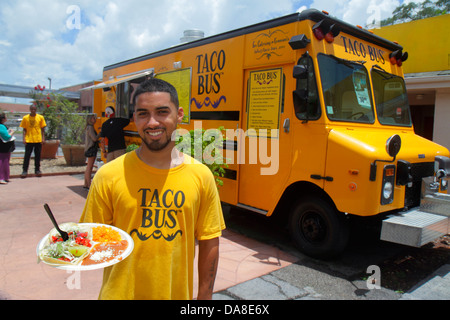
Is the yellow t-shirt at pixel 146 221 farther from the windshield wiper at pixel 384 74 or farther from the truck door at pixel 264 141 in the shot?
the windshield wiper at pixel 384 74

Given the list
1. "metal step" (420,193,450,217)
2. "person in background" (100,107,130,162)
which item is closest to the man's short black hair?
"metal step" (420,193,450,217)

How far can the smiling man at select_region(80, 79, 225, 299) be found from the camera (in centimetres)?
174

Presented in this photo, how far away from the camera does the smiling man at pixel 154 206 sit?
68.6 inches

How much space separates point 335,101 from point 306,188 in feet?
3.99

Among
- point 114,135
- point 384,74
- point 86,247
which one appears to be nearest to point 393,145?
point 384,74

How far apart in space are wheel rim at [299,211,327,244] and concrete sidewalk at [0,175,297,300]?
0.38 m

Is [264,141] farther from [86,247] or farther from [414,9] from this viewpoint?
[414,9]

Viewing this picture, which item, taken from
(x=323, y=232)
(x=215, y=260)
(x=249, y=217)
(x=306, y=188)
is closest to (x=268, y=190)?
(x=306, y=188)

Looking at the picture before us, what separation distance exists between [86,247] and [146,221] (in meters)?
0.30

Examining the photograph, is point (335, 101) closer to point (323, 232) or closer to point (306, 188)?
point (306, 188)

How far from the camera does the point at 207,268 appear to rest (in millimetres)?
1938

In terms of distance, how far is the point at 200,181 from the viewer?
1.89m

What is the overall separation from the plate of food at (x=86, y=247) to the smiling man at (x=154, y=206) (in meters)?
0.08
